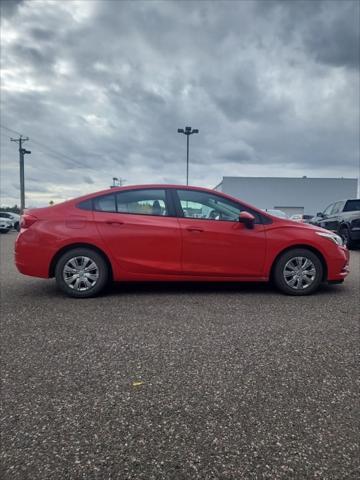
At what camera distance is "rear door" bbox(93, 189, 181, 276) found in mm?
4153

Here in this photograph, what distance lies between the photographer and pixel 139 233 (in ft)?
13.7

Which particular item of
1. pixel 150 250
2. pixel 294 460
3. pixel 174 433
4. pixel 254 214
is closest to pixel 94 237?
pixel 150 250

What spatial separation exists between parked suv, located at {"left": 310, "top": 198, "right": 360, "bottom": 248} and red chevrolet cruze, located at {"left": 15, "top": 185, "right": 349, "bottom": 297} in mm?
6289

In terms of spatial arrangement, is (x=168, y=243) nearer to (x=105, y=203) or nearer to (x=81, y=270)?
(x=105, y=203)

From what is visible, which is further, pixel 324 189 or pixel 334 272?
pixel 324 189

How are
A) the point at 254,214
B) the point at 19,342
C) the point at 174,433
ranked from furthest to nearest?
the point at 254,214 < the point at 19,342 < the point at 174,433

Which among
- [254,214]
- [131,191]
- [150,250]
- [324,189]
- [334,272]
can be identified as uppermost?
[324,189]

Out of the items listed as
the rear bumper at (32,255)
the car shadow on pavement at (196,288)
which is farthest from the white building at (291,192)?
the rear bumper at (32,255)

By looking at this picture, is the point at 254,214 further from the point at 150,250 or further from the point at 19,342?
the point at 19,342

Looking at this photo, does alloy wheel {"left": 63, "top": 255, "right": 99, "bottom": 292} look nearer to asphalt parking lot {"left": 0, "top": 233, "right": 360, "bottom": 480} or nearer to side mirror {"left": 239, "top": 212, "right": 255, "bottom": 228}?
asphalt parking lot {"left": 0, "top": 233, "right": 360, "bottom": 480}

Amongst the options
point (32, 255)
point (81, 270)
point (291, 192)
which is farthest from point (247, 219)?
point (291, 192)

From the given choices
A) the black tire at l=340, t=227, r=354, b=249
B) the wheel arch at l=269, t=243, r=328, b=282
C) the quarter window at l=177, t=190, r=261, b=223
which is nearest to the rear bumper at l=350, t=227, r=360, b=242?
the black tire at l=340, t=227, r=354, b=249

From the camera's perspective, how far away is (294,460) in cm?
147

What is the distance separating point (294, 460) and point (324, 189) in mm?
47144
